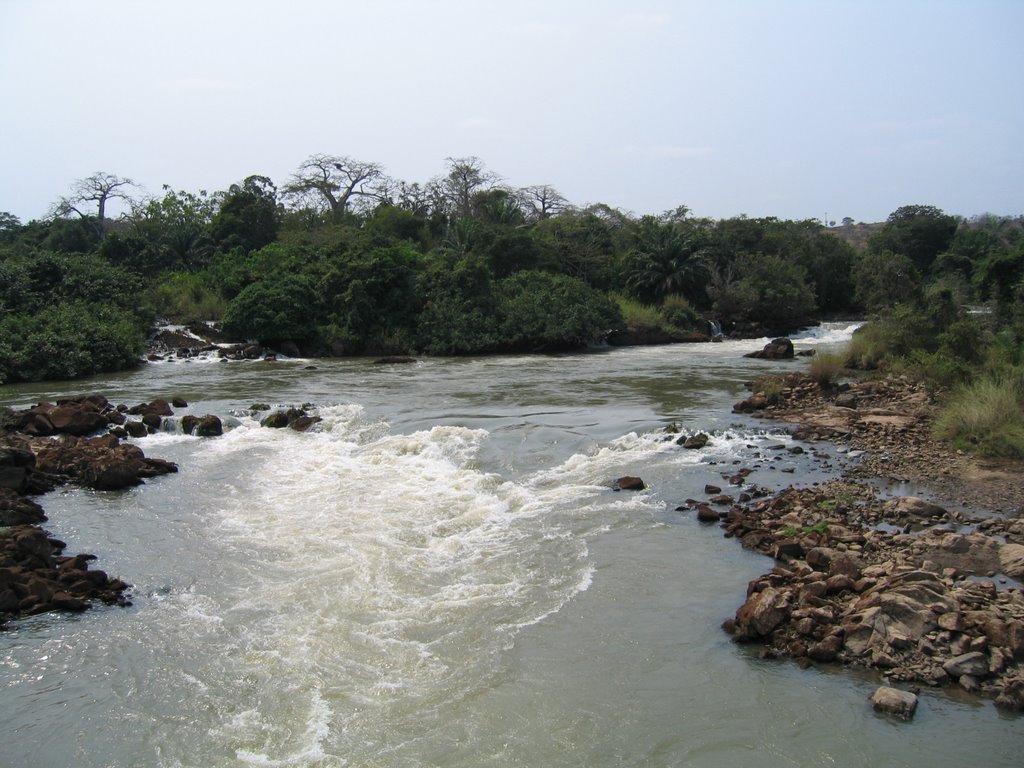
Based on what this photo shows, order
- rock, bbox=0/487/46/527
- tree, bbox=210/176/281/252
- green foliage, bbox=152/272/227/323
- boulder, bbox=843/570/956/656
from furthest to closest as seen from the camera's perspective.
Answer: tree, bbox=210/176/281/252, green foliage, bbox=152/272/227/323, rock, bbox=0/487/46/527, boulder, bbox=843/570/956/656

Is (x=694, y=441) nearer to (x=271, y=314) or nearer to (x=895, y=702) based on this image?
(x=895, y=702)

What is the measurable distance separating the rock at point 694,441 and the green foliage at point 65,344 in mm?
20779

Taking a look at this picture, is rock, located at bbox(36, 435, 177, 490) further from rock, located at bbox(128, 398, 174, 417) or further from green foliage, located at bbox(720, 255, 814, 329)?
green foliage, located at bbox(720, 255, 814, 329)

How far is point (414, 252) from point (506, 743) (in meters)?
33.6

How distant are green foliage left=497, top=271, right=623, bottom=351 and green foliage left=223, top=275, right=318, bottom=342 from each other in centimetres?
835

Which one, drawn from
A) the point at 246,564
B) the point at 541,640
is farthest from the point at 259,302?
the point at 541,640

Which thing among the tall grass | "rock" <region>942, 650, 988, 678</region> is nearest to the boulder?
"rock" <region>942, 650, 988, 678</region>

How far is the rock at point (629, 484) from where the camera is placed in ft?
40.3

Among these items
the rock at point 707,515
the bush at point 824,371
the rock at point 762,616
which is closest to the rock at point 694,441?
the rock at point 707,515

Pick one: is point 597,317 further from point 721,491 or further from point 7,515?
point 7,515

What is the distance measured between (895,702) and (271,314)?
97.6ft

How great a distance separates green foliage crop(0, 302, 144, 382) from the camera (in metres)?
25.5

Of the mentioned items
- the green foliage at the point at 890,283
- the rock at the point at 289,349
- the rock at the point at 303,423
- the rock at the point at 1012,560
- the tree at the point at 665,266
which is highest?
the tree at the point at 665,266

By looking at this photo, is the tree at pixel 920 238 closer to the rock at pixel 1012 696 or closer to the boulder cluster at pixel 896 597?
the boulder cluster at pixel 896 597
